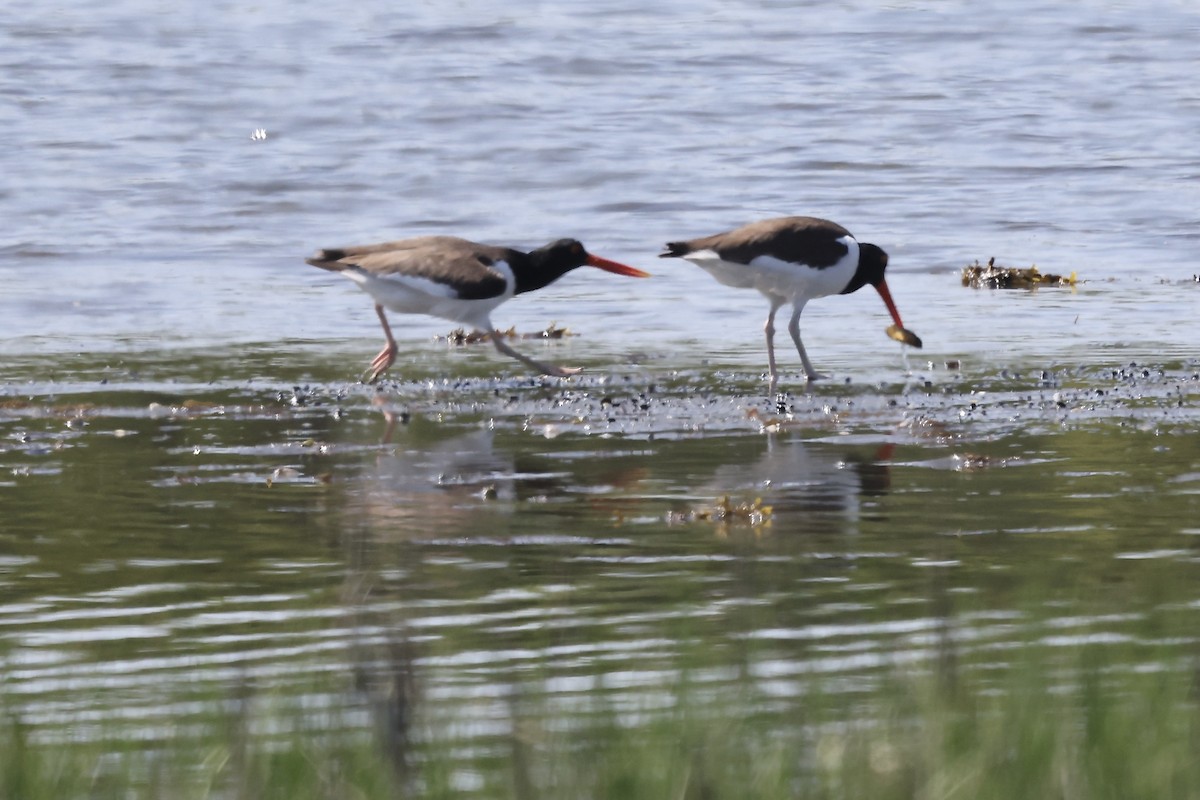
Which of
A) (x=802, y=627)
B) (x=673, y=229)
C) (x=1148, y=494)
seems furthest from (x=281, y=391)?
(x=673, y=229)

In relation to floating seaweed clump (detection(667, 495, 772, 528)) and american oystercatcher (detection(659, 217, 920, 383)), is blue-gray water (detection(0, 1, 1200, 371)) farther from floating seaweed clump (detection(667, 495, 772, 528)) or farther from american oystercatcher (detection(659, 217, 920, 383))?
floating seaweed clump (detection(667, 495, 772, 528))

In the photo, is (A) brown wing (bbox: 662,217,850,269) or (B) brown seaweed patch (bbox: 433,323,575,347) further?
(B) brown seaweed patch (bbox: 433,323,575,347)

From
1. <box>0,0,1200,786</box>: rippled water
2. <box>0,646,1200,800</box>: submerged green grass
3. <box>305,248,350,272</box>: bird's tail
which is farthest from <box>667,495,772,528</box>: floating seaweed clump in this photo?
<box>305,248,350,272</box>: bird's tail

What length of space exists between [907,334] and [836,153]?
10793 millimetres

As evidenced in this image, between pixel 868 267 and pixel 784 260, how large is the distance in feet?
3.62

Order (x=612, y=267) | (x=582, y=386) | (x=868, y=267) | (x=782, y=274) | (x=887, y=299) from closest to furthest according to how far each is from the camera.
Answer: (x=582, y=386)
(x=782, y=274)
(x=868, y=267)
(x=887, y=299)
(x=612, y=267)

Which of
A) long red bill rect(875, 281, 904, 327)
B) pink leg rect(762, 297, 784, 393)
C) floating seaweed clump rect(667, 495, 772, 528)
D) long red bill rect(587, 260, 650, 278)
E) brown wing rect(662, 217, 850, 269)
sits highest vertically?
brown wing rect(662, 217, 850, 269)

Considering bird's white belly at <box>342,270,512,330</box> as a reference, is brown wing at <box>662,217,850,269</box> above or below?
above

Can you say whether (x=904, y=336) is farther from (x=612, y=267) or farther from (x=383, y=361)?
(x=383, y=361)

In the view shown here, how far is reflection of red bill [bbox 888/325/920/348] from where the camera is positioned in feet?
41.0

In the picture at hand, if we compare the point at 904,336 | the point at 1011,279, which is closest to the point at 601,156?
the point at 1011,279

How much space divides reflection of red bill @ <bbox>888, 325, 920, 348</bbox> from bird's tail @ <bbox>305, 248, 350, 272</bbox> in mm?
3221

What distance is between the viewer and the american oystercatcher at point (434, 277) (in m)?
11.8

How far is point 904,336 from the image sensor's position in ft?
41.3
